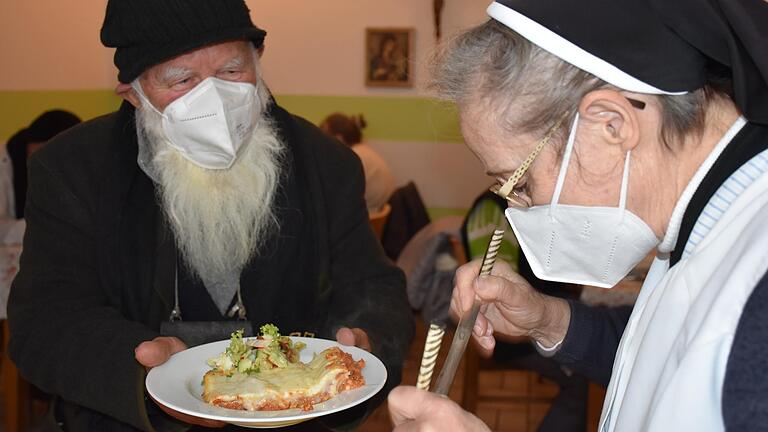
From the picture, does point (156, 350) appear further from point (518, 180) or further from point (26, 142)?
point (26, 142)

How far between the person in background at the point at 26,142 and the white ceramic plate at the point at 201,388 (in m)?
2.86

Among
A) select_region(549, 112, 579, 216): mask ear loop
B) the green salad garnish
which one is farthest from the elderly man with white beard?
select_region(549, 112, 579, 216): mask ear loop

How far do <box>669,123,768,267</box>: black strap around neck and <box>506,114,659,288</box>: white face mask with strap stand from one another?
0.32ft

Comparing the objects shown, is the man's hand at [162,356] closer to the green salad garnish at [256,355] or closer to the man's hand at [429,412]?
the green salad garnish at [256,355]

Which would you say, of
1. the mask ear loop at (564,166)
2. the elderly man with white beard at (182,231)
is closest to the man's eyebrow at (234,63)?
the elderly man with white beard at (182,231)

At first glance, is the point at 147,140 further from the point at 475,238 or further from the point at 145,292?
the point at 475,238

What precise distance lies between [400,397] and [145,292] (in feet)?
3.81

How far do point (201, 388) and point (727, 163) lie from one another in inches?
44.2

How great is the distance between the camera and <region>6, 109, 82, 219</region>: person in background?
4496 millimetres

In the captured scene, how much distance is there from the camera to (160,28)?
2129mm

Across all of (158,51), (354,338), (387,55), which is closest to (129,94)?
(158,51)

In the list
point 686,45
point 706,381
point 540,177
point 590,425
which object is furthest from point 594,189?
point 590,425

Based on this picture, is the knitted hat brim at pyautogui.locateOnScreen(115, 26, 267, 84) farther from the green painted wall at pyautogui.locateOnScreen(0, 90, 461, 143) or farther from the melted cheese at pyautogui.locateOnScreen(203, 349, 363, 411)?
the green painted wall at pyautogui.locateOnScreen(0, 90, 461, 143)

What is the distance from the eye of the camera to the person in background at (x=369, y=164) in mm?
6000
